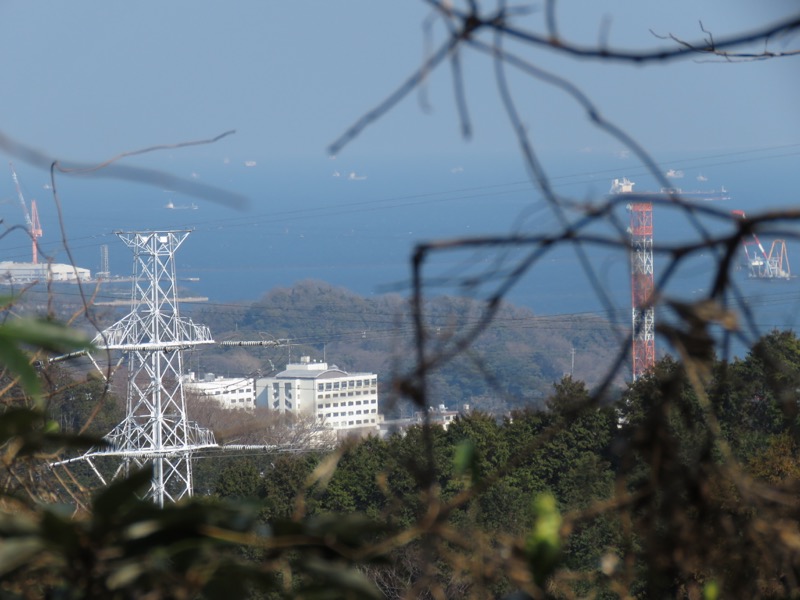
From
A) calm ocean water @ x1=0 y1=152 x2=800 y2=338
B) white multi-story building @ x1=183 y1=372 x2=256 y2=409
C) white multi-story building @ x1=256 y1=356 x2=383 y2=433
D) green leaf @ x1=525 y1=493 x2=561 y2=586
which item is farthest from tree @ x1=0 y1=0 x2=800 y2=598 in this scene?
calm ocean water @ x1=0 y1=152 x2=800 y2=338

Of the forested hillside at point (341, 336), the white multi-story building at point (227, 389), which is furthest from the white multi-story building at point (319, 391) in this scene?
the forested hillside at point (341, 336)

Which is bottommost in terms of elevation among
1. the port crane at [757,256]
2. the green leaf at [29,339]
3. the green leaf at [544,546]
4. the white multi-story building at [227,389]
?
the white multi-story building at [227,389]

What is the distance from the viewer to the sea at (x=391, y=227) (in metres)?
0.62

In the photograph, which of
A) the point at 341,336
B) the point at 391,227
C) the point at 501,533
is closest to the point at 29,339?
the point at 501,533

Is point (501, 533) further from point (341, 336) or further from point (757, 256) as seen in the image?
point (341, 336)

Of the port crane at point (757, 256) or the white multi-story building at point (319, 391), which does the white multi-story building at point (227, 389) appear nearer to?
the white multi-story building at point (319, 391)

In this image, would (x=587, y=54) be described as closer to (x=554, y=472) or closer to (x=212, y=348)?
(x=554, y=472)

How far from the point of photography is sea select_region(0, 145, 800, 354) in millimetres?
619

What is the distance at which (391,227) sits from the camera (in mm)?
49656

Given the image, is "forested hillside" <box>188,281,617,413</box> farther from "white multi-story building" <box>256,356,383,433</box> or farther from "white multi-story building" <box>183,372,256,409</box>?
"white multi-story building" <box>256,356,383,433</box>

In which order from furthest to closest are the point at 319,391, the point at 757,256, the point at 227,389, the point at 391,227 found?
the point at 391,227 → the point at 227,389 → the point at 319,391 → the point at 757,256

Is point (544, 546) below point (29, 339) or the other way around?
below

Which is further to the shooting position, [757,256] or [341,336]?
[341,336]

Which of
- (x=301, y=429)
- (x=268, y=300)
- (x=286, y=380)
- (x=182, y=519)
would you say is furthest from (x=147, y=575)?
(x=268, y=300)
